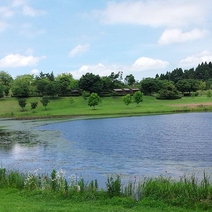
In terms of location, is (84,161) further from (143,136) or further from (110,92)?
(110,92)

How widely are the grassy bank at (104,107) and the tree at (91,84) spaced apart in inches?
343

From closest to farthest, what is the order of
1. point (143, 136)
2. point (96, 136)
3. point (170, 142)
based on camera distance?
1. point (170, 142)
2. point (143, 136)
3. point (96, 136)

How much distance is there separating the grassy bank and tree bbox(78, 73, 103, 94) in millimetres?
8721

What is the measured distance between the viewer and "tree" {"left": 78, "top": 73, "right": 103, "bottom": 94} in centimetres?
13612

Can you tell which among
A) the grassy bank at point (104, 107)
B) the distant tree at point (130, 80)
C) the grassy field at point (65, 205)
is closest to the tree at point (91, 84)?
the grassy bank at point (104, 107)

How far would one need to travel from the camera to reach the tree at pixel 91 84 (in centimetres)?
13612

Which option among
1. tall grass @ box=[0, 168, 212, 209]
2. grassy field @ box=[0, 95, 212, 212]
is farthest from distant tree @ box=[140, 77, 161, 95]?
tall grass @ box=[0, 168, 212, 209]

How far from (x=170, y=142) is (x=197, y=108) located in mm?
55690

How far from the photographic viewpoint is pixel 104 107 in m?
109

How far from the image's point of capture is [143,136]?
4384cm

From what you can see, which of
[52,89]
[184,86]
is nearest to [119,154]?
[52,89]

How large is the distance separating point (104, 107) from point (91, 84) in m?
31.4

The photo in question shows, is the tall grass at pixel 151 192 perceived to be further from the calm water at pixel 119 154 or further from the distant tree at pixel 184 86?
the distant tree at pixel 184 86

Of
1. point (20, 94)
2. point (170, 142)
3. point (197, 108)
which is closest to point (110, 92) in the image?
point (20, 94)
